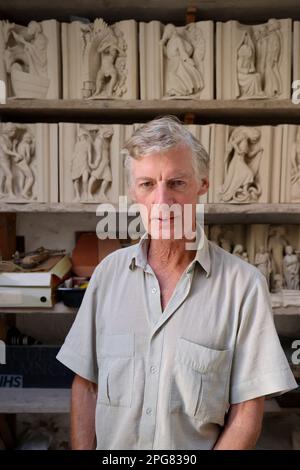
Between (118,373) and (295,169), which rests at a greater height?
(295,169)

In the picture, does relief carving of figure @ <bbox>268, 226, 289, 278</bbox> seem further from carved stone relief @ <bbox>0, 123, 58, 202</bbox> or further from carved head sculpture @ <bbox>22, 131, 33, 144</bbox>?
carved head sculpture @ <bbox>22, 131, 33, 144</bbox>

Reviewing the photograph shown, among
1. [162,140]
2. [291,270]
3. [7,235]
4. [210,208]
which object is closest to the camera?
[162,140]

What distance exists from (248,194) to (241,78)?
0.41 metres

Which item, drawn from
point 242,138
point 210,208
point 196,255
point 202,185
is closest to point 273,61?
point 242,138

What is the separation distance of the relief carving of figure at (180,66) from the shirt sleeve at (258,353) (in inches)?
33.7

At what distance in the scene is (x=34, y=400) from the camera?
1389 millimetres

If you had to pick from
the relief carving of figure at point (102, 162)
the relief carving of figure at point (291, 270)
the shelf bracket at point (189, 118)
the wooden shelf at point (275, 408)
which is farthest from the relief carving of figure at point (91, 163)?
the wooden shelf at point (275, 408)

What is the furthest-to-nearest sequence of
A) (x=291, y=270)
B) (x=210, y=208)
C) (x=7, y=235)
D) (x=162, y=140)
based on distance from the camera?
(x=7, y=235)
(x=291, y=270)
(x=210, y=208)
(x=162, y=140)

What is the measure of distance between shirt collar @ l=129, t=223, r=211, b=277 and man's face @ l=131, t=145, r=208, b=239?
0.04 m

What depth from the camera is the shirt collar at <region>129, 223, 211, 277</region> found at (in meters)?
0.74

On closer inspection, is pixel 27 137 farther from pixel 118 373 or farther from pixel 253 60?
pixel 118 373

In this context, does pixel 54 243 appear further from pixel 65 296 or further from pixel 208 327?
pixel 208 327

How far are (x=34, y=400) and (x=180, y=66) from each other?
4.30 ft

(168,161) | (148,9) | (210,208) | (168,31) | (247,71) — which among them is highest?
(148,9)
